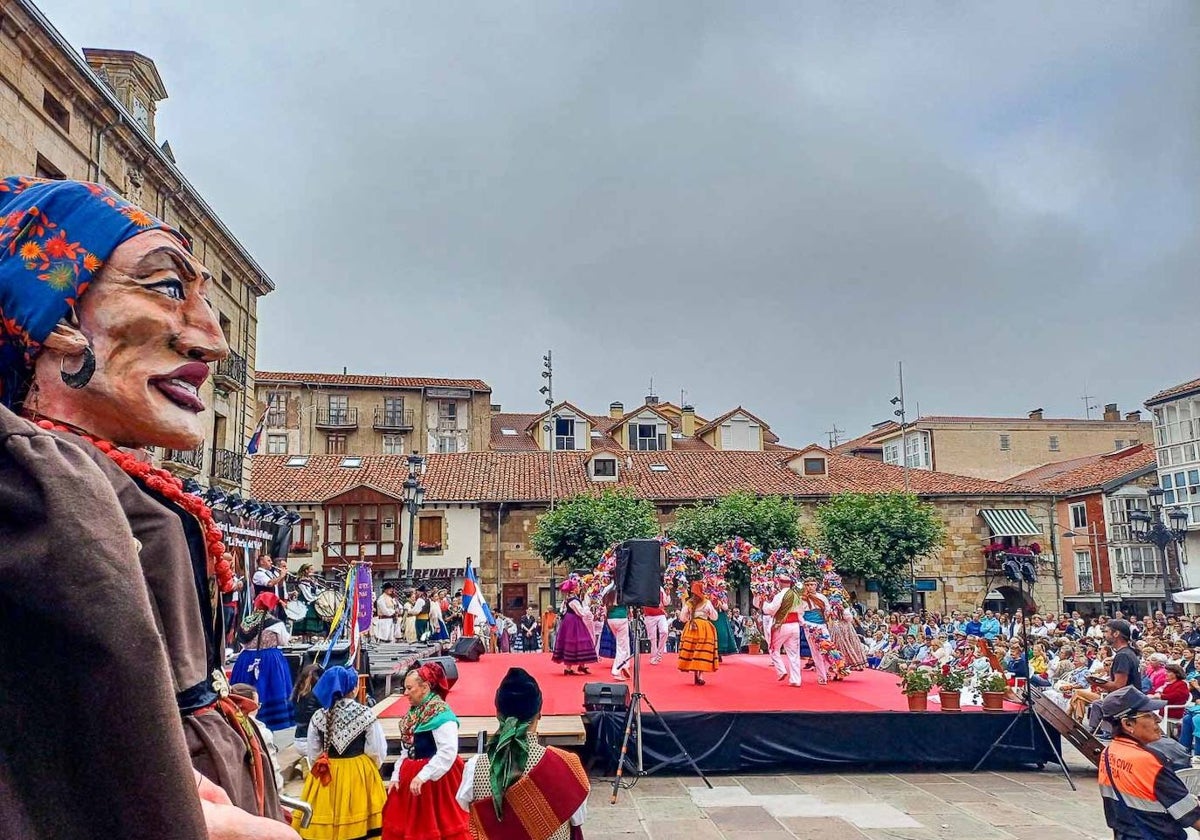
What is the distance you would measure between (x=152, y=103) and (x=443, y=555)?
16.8 metres

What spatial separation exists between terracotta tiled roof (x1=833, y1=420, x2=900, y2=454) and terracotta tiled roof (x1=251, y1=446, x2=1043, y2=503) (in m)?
12.1

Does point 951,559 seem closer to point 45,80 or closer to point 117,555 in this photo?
point 45,80

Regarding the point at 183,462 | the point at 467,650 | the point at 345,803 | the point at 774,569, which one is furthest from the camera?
the point at 183,462

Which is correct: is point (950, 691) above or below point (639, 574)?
below

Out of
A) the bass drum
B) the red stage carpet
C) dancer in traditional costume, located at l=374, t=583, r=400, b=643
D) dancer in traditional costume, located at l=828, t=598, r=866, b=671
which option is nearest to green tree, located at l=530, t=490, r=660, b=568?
dancer in traditional costume, located at l=374, t=583, r=400, b=643

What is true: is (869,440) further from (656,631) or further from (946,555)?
(656,631)

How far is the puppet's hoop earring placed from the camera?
1319 mm

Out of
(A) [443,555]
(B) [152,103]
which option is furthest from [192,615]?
(A) [443,555]

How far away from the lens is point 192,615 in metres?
1.27

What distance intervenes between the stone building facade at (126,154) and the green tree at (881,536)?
19255 mm

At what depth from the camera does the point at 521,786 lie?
496cm

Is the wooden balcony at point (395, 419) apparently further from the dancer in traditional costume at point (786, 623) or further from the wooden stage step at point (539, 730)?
the wooden stage step at point (539, 730)

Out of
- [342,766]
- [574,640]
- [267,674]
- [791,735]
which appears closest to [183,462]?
[574,640]

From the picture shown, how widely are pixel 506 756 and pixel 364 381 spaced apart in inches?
1399
